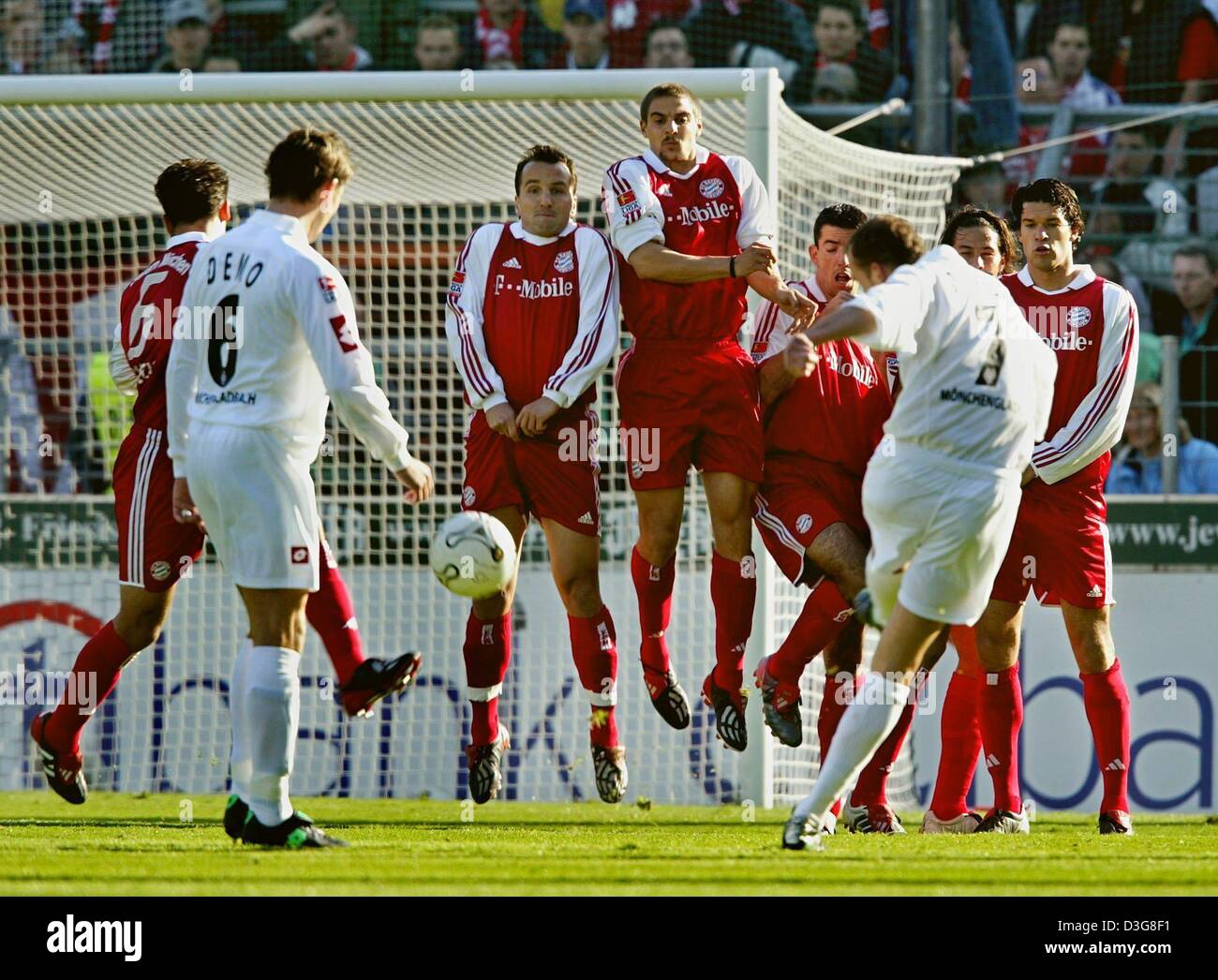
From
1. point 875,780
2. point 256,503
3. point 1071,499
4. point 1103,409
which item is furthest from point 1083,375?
point 256,503

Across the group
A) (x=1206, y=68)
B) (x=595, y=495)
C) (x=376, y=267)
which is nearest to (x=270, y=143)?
(x=376, y=267)

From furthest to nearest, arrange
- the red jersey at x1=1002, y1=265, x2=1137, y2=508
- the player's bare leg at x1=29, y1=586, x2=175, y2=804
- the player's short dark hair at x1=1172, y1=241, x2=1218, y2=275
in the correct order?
the player's short dark hair at x1=1172, y1=241, x2=1218, y2=275 < the red jersey at x1=1002, y1=265, x2=1137, y2=508 < the player's bare leg at x1=29, y1=586, x2=175, y2=804

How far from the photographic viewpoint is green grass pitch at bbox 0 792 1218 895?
16.6 ft

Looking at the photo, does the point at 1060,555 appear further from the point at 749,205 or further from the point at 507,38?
the point at 507,38

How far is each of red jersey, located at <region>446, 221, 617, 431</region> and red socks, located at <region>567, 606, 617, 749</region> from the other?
91 cm

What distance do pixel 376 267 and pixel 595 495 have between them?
3634mm

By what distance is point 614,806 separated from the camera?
9.44 m

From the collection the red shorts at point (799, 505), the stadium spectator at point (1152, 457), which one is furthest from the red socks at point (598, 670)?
the stadium spectator at point (1152, 457)

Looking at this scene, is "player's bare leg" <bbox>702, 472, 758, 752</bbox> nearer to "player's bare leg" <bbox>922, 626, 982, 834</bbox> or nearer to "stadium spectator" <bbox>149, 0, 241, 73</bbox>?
"player's bare leg" <bbox>922, 626, 982, 834</bbox>

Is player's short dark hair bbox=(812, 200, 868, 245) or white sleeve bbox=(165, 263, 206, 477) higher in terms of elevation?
player's short dark hair bbox=(812, 200, 868, 245)

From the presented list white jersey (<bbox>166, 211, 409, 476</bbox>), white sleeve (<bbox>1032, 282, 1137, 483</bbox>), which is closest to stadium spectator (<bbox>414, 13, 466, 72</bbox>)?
white sleeve (<bbox>1032, 282, 1137, 483</bbox>)

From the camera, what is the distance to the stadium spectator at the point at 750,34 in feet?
46.4

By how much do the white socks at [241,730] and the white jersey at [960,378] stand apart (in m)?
2.26

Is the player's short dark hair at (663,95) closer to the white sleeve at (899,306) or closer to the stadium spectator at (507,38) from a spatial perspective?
the white sleeve at (899,306)
